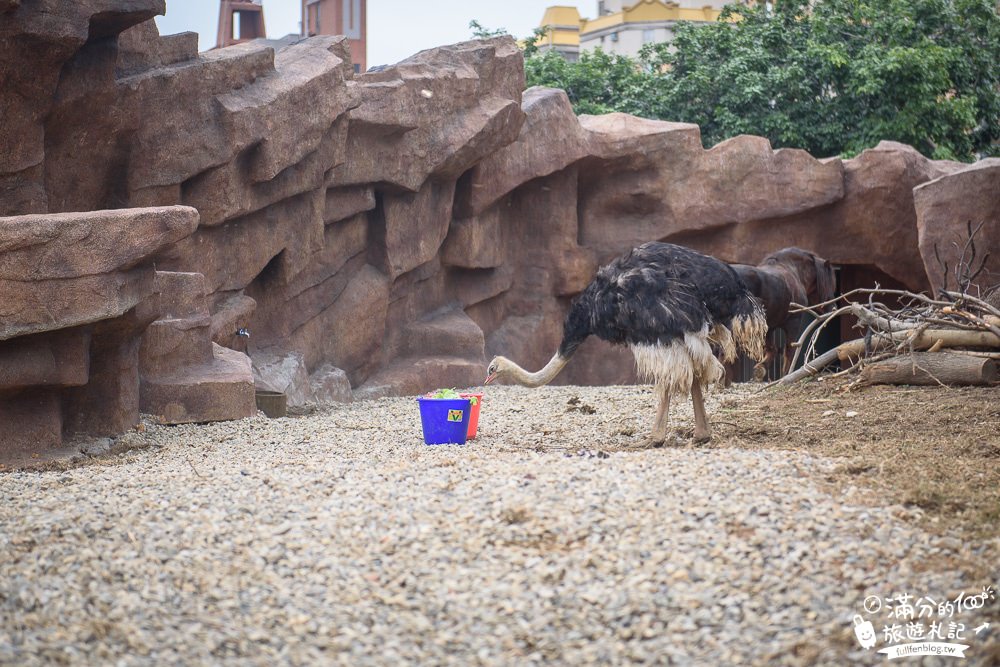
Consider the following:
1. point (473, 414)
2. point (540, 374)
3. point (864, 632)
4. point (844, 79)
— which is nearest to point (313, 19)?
point (844, 79)

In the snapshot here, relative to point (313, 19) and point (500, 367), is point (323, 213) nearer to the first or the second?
point (500, 367)

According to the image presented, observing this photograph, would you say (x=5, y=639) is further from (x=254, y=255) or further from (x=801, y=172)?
(x=801, y=172)

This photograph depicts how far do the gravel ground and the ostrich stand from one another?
49.0 inches

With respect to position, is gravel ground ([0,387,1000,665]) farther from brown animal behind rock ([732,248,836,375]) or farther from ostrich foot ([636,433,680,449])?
brown animal behind rock ([732,248,836,375])

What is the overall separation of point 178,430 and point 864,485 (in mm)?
4700

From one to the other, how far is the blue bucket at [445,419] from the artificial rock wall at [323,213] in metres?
1.87

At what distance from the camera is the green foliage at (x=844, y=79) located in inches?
599

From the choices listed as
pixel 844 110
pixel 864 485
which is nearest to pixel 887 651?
pixel 864 485

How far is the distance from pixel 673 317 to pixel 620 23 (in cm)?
3544

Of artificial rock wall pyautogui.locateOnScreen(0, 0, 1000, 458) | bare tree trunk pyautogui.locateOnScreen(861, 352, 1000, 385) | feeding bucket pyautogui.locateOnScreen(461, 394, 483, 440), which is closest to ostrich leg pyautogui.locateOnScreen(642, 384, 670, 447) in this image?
feeding bucket pyautogui.locateOnScreen(461, 394, 483, 440)

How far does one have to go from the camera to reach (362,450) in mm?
6500

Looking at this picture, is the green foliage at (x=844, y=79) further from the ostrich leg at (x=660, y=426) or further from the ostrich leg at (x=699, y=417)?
the ostrich leg at (x=660, y=426)

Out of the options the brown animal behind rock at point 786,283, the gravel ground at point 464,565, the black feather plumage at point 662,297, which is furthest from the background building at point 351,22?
the gravel ground at point 464,565

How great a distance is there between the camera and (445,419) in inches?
258
